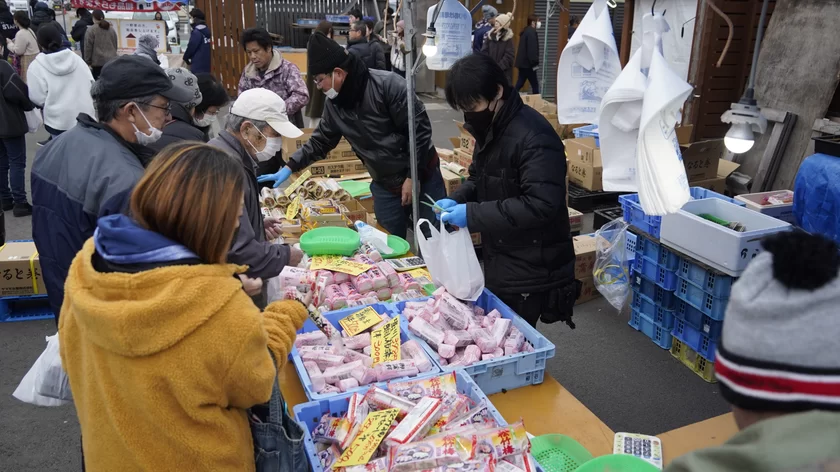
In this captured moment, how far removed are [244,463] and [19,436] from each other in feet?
8.46

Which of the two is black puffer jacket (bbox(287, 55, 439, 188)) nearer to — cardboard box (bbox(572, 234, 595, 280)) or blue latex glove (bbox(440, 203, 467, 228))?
blue latex glove (bbox(440, 203, 467, 228))

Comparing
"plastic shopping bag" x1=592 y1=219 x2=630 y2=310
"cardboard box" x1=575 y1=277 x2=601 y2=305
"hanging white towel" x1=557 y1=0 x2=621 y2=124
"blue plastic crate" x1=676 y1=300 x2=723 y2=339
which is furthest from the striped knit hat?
"cardboard box" x1=575 y1=277 x2=601 y2=305

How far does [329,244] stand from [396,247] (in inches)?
21.3

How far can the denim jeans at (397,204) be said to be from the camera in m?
4.29

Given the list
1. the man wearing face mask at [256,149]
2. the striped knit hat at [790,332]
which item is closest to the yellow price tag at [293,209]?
the man wearing face mask at [256,149]

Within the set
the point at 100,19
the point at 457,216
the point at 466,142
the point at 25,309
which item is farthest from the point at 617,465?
the point at 100,19

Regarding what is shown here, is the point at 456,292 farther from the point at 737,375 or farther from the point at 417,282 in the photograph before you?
the point at 737,375

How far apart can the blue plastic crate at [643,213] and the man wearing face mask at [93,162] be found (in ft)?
10.2

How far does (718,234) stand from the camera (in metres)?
3.59

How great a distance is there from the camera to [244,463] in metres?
1.59

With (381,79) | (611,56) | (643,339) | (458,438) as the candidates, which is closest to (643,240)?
(643,339)

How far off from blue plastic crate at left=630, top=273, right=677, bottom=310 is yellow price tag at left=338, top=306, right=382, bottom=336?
2271 millimetres

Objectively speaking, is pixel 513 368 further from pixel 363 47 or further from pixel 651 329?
pixel 363 47

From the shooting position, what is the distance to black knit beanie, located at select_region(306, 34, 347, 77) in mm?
3703
